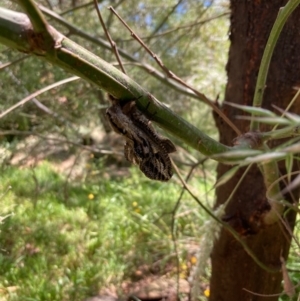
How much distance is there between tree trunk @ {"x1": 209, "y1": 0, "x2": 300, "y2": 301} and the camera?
100 cm

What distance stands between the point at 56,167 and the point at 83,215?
0.86 m

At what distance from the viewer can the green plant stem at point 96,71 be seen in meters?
0.38

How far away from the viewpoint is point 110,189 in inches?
105

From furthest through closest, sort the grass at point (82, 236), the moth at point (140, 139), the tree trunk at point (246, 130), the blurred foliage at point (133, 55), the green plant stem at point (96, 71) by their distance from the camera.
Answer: the blurred foliage at point (133, 55) → the grass at point (82, 236) → the tree trunk at point (246, 130) → the moth at point (140, 139) → the green plant stem at point (96, 71)

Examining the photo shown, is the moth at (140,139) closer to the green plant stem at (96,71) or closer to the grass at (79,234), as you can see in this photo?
the green plant stem at (96,71)

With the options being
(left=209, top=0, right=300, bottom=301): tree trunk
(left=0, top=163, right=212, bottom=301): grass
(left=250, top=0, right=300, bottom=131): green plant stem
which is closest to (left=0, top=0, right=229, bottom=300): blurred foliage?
(left=0, top=163, right=212, bottom=301): grass

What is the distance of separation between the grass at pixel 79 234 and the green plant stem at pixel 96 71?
0.85 m

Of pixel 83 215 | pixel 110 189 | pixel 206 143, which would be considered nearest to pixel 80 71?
pixel 206 143

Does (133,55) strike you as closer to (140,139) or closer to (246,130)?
(246,130)

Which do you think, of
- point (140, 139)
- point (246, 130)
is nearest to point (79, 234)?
point (246, 130)

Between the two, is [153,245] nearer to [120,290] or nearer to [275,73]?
[120,290]

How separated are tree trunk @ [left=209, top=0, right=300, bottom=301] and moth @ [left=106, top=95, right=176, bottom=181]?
0.54 metres

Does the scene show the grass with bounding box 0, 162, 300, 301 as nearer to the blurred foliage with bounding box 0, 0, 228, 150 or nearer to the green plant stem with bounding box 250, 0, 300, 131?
the blurred foliage with bounding box 0, 0, 228, 150

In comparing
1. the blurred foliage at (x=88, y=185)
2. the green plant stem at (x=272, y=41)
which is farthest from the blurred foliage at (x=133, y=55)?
the green plant stem at (x=272, y=41)
